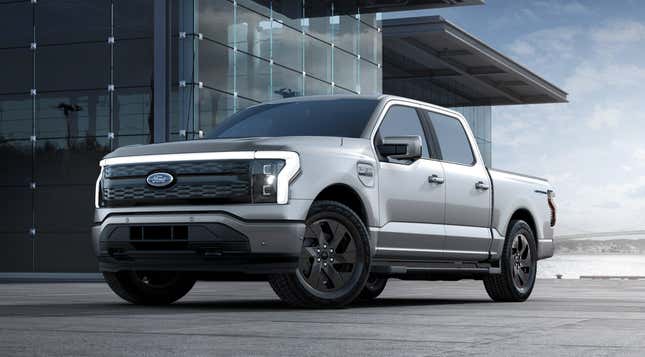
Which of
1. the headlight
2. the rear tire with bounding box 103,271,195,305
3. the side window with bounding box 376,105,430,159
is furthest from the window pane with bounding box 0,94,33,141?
the headlight

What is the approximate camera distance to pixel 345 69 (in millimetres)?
32562

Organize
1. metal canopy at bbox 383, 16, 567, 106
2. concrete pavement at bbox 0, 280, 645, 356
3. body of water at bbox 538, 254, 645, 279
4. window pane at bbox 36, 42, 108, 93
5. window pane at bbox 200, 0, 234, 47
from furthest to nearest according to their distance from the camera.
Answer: metal canopy at bbox 383, 16, 567, 106, body of water at bbox 538, 254, 645, 279, window pane at bbox 36, 42, 108, 93, window pane at bbox 200, 0, 234, 47, concrete pavement at bbox 0, 280, 645, 356

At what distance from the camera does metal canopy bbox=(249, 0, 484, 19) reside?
30.5 metres

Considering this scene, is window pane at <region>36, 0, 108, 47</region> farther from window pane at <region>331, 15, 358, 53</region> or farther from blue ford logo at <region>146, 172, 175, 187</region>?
blue ford logo at <region>146, 172, 175, 187</region>

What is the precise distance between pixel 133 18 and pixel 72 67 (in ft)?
5.93

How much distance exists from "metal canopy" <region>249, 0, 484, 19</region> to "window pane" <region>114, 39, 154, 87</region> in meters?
4.45

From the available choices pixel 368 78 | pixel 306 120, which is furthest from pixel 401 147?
pixel 368 78

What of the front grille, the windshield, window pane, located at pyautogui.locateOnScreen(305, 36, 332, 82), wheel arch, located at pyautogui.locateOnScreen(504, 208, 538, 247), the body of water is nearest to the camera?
the front grille

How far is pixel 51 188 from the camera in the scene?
91.6 feet

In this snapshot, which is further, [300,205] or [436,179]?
[436,179]

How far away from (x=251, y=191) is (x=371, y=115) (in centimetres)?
187

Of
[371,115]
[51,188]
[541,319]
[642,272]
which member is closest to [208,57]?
[51,188]

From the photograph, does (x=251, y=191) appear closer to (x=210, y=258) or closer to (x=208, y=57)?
(x=210, y=258)

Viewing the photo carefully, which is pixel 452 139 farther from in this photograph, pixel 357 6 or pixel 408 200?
pixel 357 6
